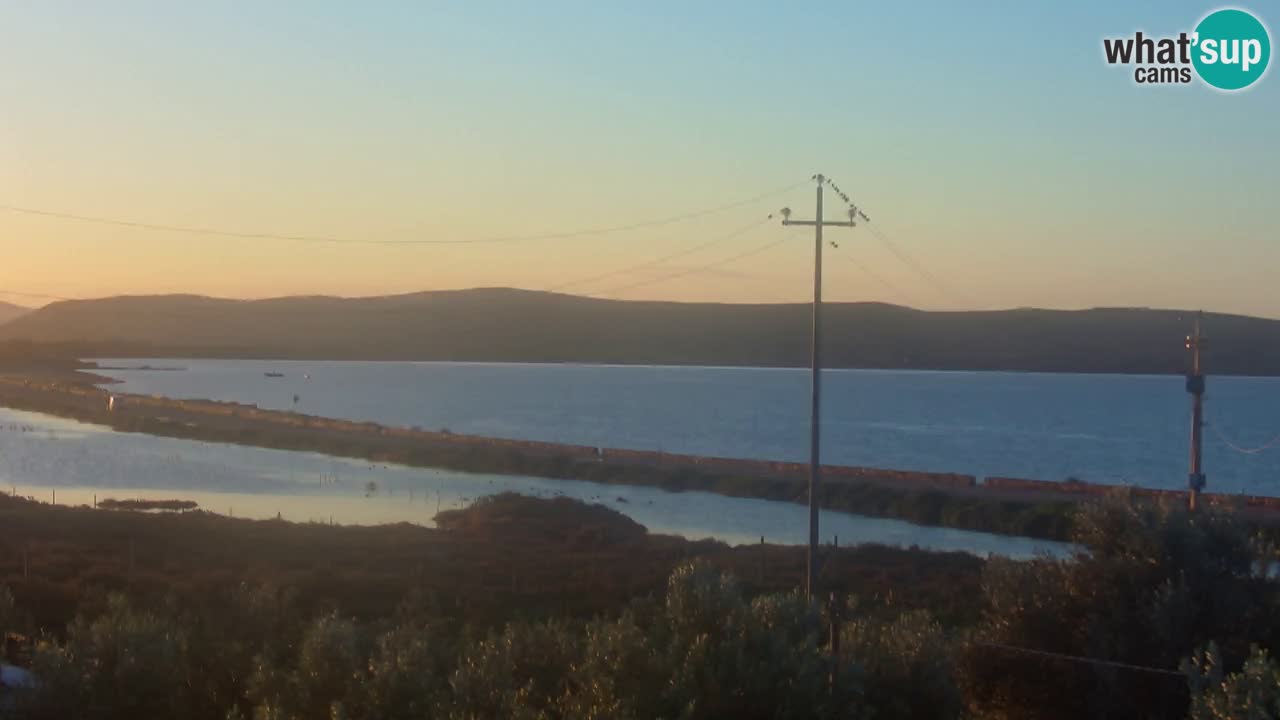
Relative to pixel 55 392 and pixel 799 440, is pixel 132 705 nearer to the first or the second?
pixel 799 440

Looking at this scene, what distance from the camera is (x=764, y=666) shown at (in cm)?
969

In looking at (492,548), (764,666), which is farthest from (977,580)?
(764,666)

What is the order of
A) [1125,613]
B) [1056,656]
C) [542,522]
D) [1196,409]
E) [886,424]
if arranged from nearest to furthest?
[1056,656]
[1125,613]
[1196,409]
[542,522]
[886,424]

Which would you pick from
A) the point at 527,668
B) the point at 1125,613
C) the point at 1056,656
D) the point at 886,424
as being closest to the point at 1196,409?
the point at 1125,613

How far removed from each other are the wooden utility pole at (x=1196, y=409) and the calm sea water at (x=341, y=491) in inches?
874

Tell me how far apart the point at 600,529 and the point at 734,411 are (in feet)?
346

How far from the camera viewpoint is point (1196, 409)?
18.4 m

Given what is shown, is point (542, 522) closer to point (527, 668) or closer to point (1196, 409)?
point (1196, 409)

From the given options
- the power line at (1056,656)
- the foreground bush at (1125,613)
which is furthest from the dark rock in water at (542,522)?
the power line at (1056,656)

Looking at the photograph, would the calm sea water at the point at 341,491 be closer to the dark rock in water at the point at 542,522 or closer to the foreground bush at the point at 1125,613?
the dark rock in water at the point at 542,522

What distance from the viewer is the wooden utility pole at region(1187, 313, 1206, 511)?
1781 centimetres

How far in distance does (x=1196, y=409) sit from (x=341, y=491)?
49627 millimetres

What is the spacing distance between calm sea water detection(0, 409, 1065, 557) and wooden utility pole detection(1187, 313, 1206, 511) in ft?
72.8

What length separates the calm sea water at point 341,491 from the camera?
50.6m
